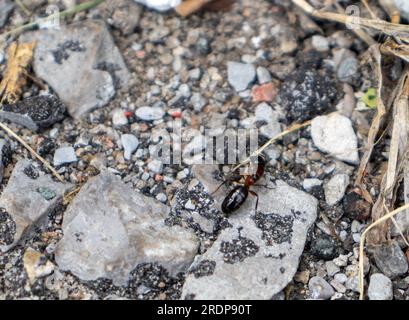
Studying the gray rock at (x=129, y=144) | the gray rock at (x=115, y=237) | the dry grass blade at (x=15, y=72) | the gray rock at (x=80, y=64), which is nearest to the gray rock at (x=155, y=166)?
the gray rock at (x=129, y=144)

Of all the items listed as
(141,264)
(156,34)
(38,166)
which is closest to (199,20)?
(156,34)

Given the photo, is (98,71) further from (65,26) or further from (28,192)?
(28,192)

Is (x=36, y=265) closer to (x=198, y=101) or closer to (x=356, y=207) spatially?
(x=198, y=101)

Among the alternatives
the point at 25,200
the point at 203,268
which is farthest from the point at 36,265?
the point at 203,268

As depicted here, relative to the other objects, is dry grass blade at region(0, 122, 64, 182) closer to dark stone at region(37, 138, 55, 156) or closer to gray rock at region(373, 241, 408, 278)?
dark stone at region(37, 138, 55, 156)

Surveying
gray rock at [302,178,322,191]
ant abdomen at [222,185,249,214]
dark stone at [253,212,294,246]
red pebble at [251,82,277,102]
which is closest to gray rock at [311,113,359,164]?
gray rock at [302,178,322,191]

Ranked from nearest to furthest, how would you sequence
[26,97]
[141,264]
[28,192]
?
[141,264] < [28,192] < [26,97]
